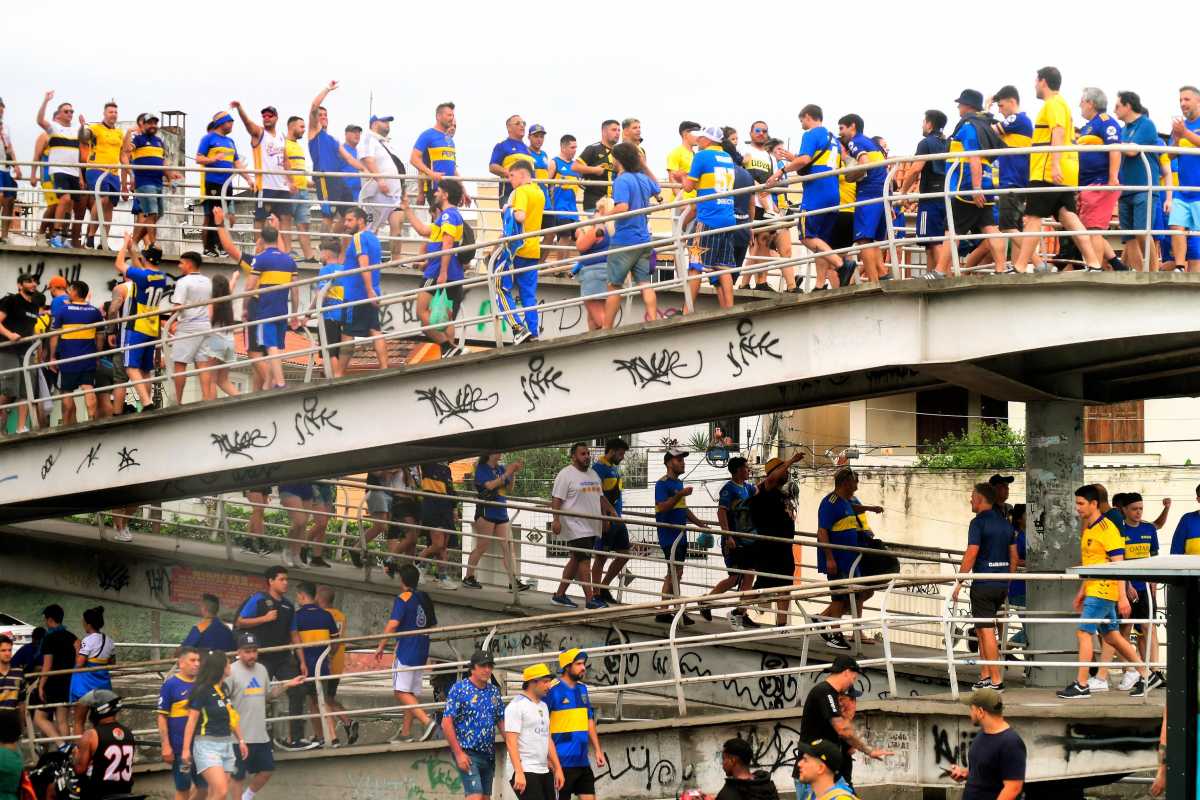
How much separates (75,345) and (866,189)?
27.4 ft

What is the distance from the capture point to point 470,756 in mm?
14422

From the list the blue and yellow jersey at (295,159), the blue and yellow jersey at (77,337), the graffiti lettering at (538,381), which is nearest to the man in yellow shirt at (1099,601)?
the graffiti lettering at (538,381)

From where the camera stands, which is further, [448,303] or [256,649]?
[448,303]

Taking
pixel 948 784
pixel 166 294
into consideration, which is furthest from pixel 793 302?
pixel 166 294

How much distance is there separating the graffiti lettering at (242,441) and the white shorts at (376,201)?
4.51m

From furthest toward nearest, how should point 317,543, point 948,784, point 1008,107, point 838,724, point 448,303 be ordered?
point 317,543
point 448,303
point 1008,107
point 948,784
point 838,724

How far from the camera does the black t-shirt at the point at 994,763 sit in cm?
1131

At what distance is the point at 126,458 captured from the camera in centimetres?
1755

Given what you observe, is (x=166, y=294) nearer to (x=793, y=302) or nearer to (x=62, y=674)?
(x=62, y=674)

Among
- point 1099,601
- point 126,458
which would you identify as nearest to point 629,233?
point 1099,601

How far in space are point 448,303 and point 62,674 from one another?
563 centimetres

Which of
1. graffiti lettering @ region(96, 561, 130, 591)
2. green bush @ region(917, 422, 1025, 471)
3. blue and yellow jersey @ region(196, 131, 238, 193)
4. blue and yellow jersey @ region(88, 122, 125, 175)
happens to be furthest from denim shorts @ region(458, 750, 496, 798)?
green bush @ region(917, 422, 1025, 471)

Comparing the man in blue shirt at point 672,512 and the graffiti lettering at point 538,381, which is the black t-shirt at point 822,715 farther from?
the man in blue shirt at point 672,512

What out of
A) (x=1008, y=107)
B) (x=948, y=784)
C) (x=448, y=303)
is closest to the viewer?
(x=948, y=784)
